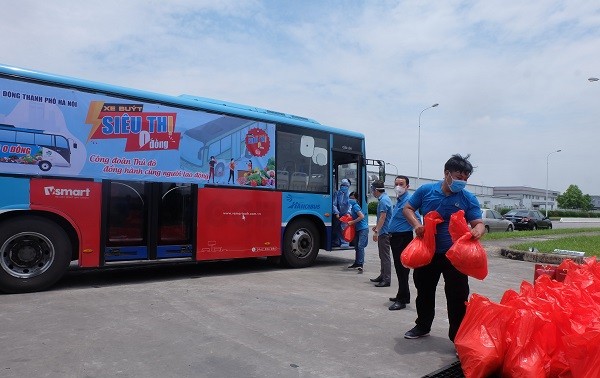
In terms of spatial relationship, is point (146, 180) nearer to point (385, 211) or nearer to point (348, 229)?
point (385, 211)

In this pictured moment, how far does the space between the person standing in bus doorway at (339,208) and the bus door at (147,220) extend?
3416 mm

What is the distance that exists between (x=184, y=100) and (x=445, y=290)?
5.50m

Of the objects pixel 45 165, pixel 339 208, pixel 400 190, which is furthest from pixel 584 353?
pixel 339 208

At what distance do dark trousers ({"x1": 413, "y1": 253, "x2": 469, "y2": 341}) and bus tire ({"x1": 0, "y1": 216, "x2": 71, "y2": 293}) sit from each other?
5.06 meters

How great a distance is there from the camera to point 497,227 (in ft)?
84.5

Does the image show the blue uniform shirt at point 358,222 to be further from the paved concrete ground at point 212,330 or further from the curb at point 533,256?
the curb at point 533,256

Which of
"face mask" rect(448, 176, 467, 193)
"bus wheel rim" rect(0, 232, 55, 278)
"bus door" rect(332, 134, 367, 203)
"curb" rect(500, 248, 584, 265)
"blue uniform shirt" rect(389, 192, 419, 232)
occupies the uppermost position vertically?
"bus door" rect(332, 134, 367, 203)

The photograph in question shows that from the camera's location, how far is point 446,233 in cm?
459

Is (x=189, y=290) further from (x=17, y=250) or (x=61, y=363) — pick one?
(x=61, y=363)

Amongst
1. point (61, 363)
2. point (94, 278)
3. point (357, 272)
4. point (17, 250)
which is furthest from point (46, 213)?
point (357, 272)

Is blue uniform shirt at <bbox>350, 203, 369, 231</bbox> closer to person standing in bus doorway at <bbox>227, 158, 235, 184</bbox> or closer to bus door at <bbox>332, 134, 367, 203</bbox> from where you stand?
bus door at <bbox>332, 134, 367, 203</bbox>

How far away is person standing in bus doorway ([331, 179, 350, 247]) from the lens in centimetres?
1004

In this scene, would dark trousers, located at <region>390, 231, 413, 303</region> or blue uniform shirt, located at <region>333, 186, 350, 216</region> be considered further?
blue uniform shirt, located at <region>333, 186, 350, 216</region>

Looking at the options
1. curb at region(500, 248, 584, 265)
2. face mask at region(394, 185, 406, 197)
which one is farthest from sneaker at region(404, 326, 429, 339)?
curb at region(500, 248, 584, 265)
